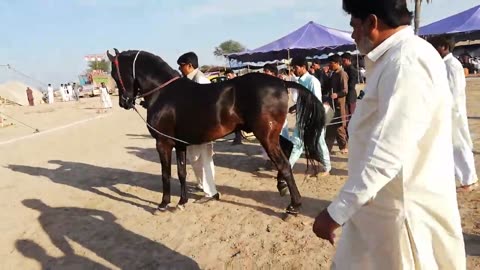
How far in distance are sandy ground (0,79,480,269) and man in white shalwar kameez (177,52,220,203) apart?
186mm

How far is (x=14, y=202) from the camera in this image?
6285 millimetres

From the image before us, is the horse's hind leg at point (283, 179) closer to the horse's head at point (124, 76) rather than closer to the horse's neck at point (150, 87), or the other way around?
the horse's neck at point (150, 87)

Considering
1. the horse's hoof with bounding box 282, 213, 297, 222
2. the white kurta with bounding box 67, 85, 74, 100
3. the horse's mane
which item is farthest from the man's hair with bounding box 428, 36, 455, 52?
the white kurta with bounding box 67, 85, 74, 100

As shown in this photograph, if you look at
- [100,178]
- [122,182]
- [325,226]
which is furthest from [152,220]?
[325,226]

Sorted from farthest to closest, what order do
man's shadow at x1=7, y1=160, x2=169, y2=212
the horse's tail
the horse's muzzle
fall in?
man's shadow at x1=7, y1=160, x2=169, y2=212, the horse's muzzle, the horse's tail

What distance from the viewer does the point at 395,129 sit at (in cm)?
141

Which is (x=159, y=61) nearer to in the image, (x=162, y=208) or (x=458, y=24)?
(x=162, y=208)

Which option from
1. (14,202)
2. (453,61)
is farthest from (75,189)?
(453,61)

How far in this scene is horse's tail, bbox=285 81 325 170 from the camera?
202 inches

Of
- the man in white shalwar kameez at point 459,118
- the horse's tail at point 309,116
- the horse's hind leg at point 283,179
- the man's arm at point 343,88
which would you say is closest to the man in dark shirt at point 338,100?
the man's arm at point 343,88

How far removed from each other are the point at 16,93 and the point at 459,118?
4492 cm

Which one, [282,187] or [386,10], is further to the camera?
[282,187]

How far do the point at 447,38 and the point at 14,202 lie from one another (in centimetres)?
626

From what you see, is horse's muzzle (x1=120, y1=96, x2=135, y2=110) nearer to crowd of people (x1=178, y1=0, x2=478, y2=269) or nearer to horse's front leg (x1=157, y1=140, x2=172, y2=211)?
horse's front leg (x1=157, y1=140, x2=172, y2=211)
